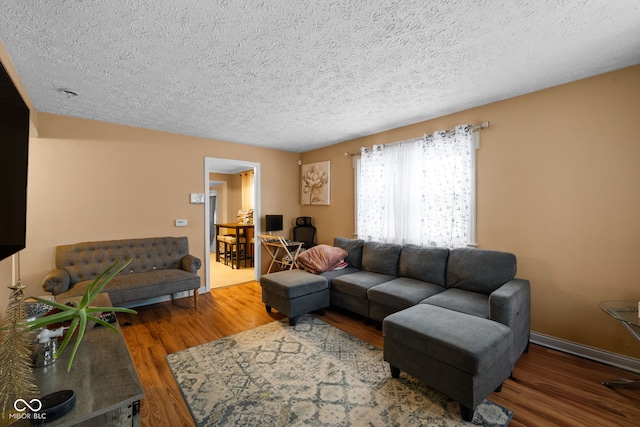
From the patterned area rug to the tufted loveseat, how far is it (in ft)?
3.59

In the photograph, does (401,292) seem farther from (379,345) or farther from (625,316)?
(625,316)

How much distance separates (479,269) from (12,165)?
376cm

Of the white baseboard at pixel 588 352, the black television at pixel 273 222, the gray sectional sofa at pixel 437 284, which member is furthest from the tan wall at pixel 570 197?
the black television at pixel 273 222

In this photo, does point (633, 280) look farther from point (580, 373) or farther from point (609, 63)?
point (609, 63)

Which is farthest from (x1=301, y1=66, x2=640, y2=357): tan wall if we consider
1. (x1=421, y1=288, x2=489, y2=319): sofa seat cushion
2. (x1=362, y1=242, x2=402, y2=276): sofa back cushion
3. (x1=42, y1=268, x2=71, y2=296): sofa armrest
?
(x1=42, y1=268, x2=71, y2=296): sofa armrest

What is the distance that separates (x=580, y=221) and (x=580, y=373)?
1296mm

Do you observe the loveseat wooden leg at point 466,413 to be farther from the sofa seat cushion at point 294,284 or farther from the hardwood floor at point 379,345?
the sofa seat cushion at point 294,284

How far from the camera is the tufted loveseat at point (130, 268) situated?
3.01 metres

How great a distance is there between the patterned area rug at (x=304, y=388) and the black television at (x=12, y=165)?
1503 mm

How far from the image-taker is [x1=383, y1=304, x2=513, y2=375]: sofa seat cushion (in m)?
1.70

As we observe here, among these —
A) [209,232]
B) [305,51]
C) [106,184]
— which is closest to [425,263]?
[305,51]

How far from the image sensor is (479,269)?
109 inches

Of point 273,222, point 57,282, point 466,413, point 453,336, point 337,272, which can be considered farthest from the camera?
point 273,222

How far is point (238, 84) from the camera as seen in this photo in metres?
2.50
